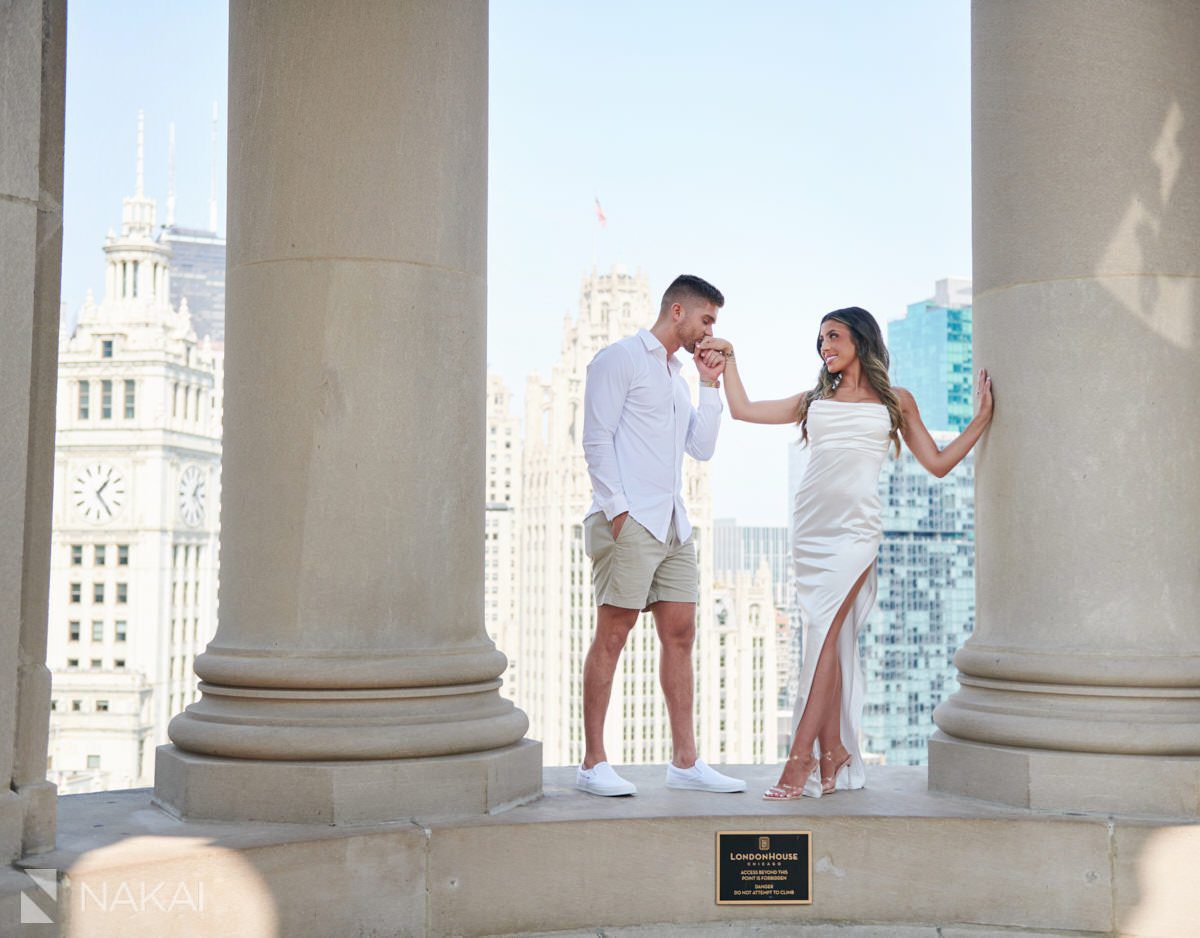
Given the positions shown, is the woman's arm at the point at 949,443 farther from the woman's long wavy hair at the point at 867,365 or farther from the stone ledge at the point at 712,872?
the stone ledge at the point at 712,872

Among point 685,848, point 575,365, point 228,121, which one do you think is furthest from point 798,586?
point 575,365

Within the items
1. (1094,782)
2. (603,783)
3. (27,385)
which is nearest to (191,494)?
(603,783)

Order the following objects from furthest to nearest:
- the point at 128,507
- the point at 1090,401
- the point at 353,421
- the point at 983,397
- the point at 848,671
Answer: the point at 128,507 < the point at 848,671 < the point at 983,397 < the point at 1090,401 < the point at 353,421

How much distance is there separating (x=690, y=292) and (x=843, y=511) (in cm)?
218

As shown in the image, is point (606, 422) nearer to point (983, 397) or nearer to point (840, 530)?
point (840, 530)

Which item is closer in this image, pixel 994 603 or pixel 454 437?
pixel 454 437

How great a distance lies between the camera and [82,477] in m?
180

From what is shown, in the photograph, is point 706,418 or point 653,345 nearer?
point 653,345

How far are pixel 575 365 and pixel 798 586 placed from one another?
140878 millimetres

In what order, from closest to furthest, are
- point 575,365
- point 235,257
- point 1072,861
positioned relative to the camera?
1. point 1072,861
2. point 235,257
3. point 575,365

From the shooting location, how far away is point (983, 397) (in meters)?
11.3

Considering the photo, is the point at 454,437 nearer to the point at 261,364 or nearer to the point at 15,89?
the point at 261,364

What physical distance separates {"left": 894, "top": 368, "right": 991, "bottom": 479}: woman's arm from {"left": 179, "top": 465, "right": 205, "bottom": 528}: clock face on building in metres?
180

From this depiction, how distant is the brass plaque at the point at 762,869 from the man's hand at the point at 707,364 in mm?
3769
